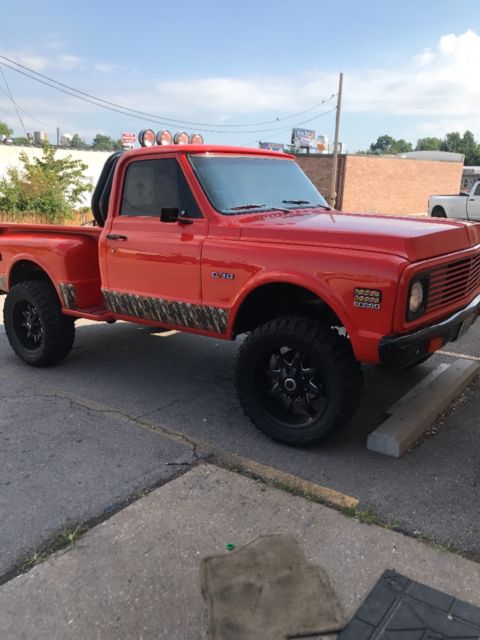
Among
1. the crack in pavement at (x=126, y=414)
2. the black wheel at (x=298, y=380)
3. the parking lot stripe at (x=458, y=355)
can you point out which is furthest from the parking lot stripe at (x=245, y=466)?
the parking lot stripe at (x=458, y=355)

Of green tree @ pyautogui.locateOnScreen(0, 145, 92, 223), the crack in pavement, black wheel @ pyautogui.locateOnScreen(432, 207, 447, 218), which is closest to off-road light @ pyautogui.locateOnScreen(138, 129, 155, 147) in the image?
the crack in pavement

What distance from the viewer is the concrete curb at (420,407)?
3742mm

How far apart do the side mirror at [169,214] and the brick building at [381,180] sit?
89.1ft

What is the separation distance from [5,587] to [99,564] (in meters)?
0.42

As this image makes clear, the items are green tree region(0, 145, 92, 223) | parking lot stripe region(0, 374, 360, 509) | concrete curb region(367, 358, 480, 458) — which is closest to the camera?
parking lot stripe region(0, 374, 360, 509)

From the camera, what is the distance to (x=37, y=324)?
5535mm

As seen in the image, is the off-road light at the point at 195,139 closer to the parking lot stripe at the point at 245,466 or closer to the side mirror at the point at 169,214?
the side mirror at the point at 169,214

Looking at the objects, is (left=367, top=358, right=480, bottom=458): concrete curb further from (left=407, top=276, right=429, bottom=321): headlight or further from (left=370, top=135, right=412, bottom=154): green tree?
(left=370, top=135, right=412, bottom=154): green tree

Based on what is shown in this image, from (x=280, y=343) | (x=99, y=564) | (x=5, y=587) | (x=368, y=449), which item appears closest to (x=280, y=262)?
(x=280, y=343)

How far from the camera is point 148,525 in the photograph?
117 inches

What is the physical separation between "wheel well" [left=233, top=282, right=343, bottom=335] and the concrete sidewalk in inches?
52.0

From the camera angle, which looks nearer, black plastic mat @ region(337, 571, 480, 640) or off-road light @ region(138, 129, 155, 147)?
black plastic mat @ region(337, 571, 480, 640)

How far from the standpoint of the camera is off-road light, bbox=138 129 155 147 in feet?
16.2

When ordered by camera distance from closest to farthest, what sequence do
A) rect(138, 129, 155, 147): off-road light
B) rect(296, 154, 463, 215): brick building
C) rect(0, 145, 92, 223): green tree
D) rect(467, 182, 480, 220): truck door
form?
rect(138, 129, 155, 147): off-road light < rect(467, 182, 480, 220): truck door < rect(0, 145, 92, 223): green tree < rect(296, 154, 463, 215): brick building
